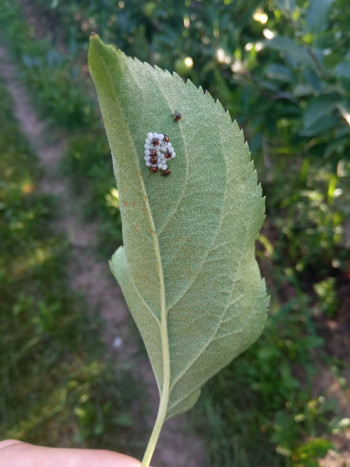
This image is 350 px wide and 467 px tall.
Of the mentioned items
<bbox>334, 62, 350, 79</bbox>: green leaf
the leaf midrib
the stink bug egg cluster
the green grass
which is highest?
<bbox>334, 62, 350, 79</bbox>: green leaf

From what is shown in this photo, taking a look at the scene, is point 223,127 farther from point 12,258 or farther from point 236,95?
point 12,258

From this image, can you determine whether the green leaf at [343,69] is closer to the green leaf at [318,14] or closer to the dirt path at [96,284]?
the green leaf at [318,14]

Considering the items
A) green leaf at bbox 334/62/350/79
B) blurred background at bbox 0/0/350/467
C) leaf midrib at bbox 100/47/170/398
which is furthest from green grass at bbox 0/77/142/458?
green leaf at bbox 334/62/350/79

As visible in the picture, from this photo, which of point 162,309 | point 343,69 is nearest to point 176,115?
point 162,309

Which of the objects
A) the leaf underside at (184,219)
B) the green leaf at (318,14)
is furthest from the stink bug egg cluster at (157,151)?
the green leaf at (318,14)

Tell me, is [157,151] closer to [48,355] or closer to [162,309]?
[162,309]

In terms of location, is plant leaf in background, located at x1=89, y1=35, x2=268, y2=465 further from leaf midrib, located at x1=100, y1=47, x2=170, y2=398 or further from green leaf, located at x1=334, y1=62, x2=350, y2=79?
green leaf, located at x1=334, y1=62, x2=350, y2=79
